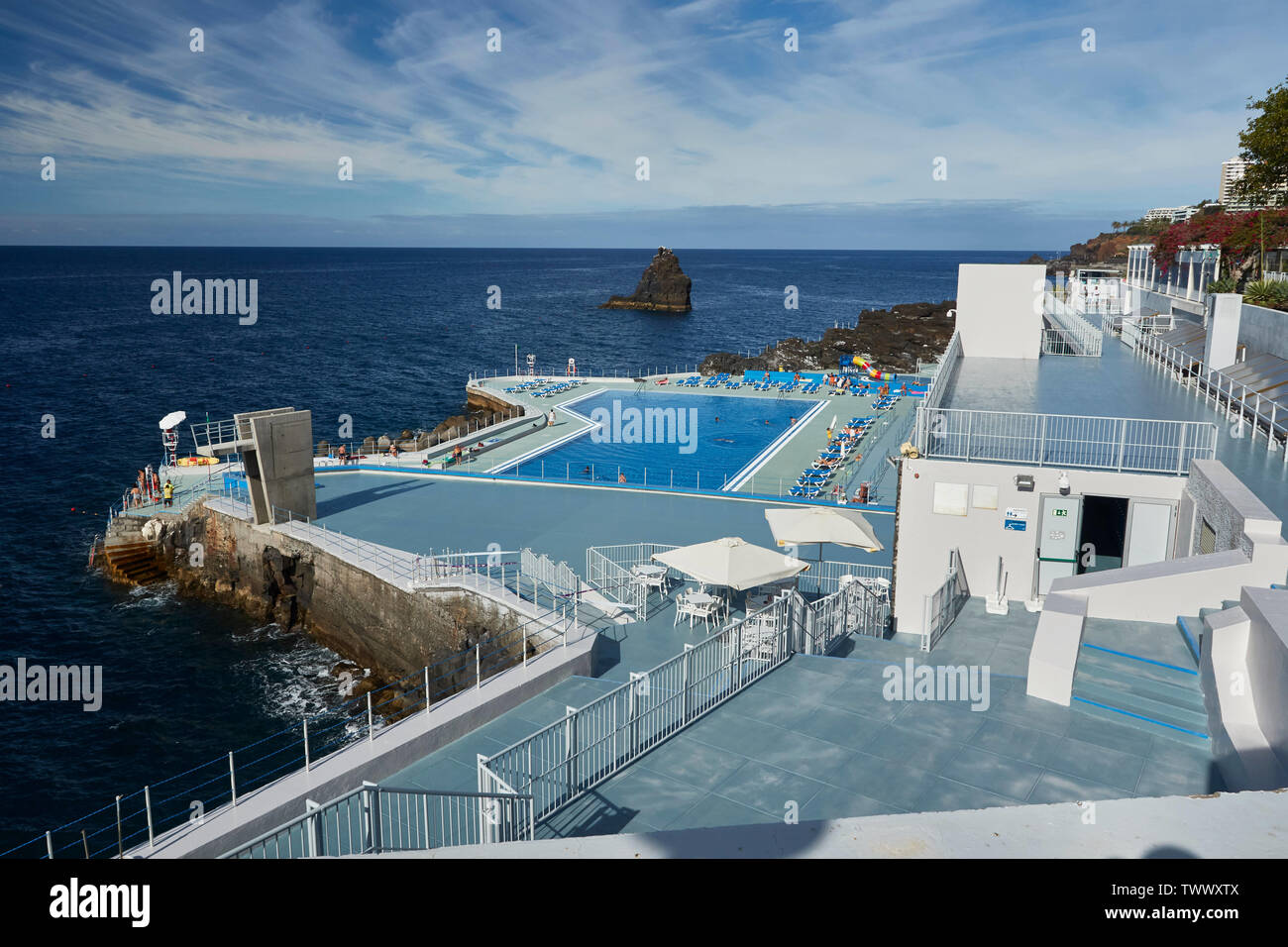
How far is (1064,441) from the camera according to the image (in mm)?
15648

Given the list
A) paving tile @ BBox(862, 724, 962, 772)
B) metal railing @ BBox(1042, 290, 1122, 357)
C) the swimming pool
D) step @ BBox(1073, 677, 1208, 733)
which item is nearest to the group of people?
the swimming pool

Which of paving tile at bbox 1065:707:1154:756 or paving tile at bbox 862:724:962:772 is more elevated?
paving tile at bbox 1065:707:1154:756

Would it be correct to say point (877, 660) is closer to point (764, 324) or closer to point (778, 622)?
point (778, 622)

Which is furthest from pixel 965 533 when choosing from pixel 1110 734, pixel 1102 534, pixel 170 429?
pixel 170 429

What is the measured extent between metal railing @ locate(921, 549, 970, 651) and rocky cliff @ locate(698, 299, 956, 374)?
4906 centimetres

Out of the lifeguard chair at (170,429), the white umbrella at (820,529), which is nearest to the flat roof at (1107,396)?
the white umbrella at (820,529)

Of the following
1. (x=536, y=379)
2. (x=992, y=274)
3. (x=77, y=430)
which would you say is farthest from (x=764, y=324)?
(x=992, y=274)

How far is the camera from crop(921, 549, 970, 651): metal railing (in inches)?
544

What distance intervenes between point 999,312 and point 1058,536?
14937 mm

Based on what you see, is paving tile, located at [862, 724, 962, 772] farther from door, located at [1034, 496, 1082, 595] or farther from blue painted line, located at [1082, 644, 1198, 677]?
door, located at [1034, 496, 1082, 595]

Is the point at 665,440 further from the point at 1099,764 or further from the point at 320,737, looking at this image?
the point at 1099,764

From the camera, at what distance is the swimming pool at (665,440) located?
34.1 metres

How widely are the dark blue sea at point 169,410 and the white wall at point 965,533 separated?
15.0 m

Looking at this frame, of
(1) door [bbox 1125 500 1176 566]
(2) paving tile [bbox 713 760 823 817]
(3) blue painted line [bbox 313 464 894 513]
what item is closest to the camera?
(2) paving tile [bbox 713 760 823 817]
